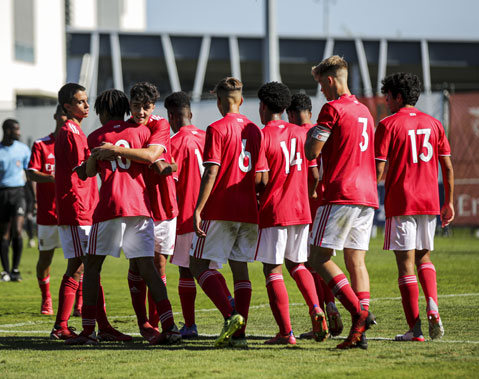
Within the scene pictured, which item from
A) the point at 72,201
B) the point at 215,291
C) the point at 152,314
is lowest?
the point at 152,314

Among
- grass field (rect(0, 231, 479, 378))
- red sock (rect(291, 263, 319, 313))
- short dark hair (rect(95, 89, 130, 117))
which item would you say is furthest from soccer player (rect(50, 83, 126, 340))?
red sock (rect(291, 263, 319, 313))

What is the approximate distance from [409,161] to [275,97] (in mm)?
1216

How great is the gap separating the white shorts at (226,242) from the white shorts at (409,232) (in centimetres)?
112

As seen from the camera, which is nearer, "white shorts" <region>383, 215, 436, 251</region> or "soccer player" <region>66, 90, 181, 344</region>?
"soccer player" <region>66, 90, 181, 344</region>

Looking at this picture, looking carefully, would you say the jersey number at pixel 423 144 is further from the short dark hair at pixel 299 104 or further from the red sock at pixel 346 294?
A: the red sock at pixel 346 294

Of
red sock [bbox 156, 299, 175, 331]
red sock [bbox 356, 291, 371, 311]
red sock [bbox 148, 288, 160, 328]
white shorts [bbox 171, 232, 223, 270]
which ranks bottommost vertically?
red sock [bbox 148, 288, 160, 328]

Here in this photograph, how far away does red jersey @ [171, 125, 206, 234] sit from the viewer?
7.73 metres

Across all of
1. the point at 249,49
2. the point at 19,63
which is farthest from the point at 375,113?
the point at 19,63

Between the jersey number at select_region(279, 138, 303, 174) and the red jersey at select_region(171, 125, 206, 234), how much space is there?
1108 mm

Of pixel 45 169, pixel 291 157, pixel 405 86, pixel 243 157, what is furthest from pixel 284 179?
pixel 45 169

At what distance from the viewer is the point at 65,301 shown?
7.50 metres

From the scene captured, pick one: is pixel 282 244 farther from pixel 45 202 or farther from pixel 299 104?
pixel 45 202

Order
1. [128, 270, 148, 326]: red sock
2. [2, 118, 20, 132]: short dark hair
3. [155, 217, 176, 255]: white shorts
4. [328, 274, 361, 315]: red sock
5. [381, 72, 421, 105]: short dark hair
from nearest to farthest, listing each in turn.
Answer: [328, 274, 361, 315]: red sock, [381, 72, 421, 105]: short dark hair, [128, 270, 148, 326]: red sock, [155, 217, 176, 255]: white shorts, [2, 118, 20, 132]: short dark hair

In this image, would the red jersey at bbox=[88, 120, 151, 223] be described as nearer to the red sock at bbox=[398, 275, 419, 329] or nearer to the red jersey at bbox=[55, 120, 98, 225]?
the red jersey at bbox=[55, 120, 98, 225]
